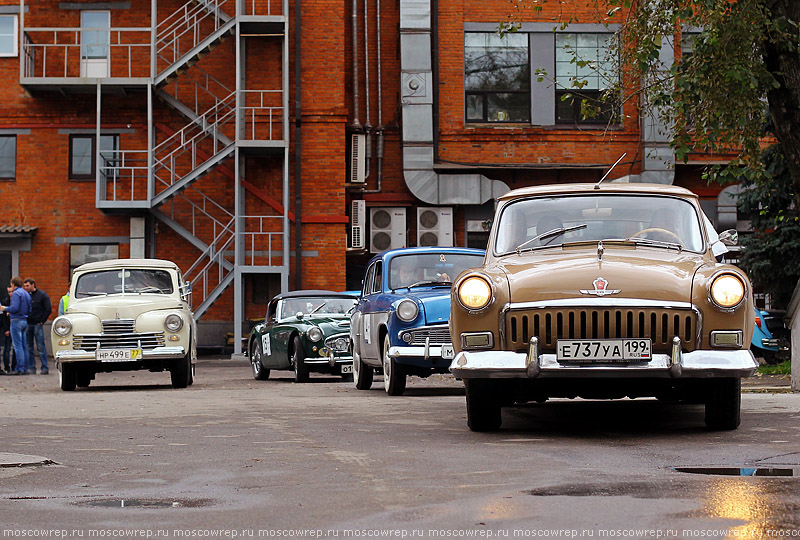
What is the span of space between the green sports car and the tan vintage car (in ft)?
31.7

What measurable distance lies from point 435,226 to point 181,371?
1477 cm

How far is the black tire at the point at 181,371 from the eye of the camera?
58.5 ft

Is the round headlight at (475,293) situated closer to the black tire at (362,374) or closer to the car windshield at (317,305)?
the black tire at (362,374)

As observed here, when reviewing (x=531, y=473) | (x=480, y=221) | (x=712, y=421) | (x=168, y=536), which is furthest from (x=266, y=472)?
(x=480, y=221)

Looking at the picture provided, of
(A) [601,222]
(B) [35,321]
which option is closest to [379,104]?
(B) [35,321]

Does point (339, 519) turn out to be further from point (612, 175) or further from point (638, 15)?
point (612, 175)

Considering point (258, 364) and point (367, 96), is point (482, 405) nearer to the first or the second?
point (258, 364)

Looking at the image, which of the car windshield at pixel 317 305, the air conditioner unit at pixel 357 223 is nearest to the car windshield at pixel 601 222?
the car windshield at pixel 317 305

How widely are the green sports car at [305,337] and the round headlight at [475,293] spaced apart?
33.4 feet

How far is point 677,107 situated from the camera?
15.6 m

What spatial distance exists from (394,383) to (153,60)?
17349mm

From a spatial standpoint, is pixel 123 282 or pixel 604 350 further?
pixel 123 282

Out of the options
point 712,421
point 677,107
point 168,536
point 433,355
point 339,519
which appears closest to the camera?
point 168,536

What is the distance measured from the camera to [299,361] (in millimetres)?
19109
